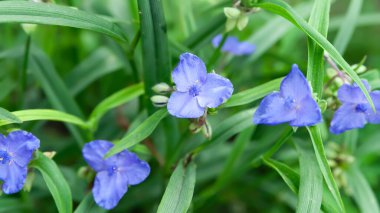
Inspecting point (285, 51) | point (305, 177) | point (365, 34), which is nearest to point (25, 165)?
point (305, 177)

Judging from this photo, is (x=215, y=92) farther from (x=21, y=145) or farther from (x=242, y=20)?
(x=21, y=145)

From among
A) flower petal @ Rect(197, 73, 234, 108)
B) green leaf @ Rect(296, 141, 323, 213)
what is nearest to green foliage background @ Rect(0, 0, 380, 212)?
green leaf @ Rect(296, 141, 323, 213)

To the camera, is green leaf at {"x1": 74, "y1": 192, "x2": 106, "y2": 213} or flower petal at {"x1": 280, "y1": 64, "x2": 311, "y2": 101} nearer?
flower petal at {"x1": 280, "y1": 64, "x2": 311, "y2": 101}

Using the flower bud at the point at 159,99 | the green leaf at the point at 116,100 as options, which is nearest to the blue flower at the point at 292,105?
the flower bud at the point at 159,99

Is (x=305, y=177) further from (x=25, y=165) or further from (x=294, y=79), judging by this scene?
(x=25, y=165)

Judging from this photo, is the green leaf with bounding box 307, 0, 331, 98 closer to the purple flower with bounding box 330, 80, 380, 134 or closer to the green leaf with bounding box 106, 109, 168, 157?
the purple flower with bounding box 330, 80, 380, 134

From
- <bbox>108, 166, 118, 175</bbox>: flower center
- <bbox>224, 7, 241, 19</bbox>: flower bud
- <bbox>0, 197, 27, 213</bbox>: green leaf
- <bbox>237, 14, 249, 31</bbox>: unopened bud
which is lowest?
<bbox>0, 197, 27, 213</bbox>: green leaf
